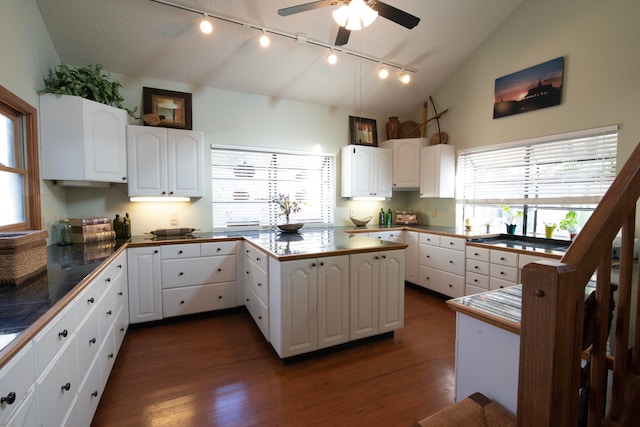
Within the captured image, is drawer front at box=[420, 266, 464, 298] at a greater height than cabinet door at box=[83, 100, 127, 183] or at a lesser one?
lesser

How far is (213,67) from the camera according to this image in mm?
3396

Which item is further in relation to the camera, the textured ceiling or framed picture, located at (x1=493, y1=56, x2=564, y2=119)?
framed picture, located at (x1=493, y1=56, x2=564, y2=119)

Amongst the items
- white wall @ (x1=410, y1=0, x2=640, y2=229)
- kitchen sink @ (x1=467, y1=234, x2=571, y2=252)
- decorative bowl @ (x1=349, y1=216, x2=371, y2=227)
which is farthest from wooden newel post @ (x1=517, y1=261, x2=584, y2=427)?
decorative bowl @ (x1=349, y1=216, x2=371, y2=227)

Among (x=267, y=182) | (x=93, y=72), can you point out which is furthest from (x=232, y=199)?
(x=93, y=72)

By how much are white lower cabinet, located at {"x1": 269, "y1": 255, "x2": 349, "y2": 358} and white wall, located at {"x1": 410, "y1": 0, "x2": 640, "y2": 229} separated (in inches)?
112

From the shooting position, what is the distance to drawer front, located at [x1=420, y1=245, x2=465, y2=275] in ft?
11.5

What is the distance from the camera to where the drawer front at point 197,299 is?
303cm

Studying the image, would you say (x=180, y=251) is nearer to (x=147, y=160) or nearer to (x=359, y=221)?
(x=147, y=160)

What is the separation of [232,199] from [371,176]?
2.10 m

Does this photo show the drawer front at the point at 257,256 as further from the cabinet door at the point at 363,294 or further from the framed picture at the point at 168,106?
the framed picture at the point at 168,106

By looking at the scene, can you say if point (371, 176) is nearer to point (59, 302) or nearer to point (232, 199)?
point (232, 199)

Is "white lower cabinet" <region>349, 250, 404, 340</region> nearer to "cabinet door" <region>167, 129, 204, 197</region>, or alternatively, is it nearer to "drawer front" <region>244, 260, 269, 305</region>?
"drawer front" <region>244, 260, 269, 305</region>

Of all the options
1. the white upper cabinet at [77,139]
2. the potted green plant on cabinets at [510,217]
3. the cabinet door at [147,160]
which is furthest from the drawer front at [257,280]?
the potted green plant on cabinets at [510,217]

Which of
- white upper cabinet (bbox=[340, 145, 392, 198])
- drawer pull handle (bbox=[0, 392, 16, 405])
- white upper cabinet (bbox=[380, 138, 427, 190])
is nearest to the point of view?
drawer pull handle (bbox=[0, 392, 16, 405])
